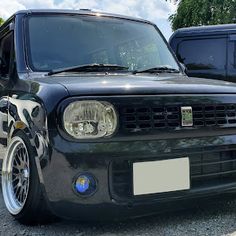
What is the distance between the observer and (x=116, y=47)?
4125mm

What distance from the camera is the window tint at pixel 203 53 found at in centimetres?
696

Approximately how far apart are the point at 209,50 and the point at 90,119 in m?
4.51

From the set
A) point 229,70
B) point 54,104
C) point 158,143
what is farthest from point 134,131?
point 229,70

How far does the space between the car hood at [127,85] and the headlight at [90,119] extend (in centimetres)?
8

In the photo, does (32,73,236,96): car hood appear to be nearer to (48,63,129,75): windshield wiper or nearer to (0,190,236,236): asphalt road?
(48,63,129,75): windshield wiper

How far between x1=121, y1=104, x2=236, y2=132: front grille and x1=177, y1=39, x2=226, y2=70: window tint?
150 inches

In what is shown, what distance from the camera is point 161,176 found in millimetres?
2975

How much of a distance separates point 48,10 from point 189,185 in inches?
79.6

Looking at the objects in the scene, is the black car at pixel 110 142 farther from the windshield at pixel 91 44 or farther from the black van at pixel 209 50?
the black van at pixel 209 50

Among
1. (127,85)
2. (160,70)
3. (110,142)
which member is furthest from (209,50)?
(110,142)

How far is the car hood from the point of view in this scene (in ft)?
9.67

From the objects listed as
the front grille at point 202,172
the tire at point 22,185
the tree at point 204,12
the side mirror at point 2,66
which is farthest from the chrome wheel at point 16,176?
the tree at point 204,12

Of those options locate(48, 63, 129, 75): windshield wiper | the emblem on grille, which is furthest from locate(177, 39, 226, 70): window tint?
the emblem on grille

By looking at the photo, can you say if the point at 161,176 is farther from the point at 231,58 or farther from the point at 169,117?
the point at 231,58
